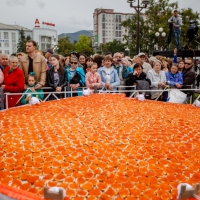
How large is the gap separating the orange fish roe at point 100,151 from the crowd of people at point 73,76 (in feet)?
2.95

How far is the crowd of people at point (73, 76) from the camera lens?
4.79 meters

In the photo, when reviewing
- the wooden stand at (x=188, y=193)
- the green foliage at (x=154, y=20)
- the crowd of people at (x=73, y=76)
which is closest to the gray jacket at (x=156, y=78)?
the crowd of people at (x=73, y=76)

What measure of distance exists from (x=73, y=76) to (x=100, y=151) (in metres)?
3.65

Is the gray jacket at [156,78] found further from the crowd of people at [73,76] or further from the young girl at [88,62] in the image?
the young girl at [88,62]

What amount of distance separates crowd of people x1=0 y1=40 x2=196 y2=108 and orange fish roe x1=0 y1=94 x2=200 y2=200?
0.90 m

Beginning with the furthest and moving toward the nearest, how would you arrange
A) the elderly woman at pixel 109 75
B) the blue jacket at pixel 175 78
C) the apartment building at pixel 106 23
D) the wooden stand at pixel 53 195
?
the apartment building at pixel 106 23, the blue jacket at pixel 175 78, the elderly woman at pixel 109 75, the wooden stand at pixel 53 195

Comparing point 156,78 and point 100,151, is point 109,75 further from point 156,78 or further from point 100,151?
point 100,151

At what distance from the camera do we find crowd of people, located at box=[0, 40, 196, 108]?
15.7ft

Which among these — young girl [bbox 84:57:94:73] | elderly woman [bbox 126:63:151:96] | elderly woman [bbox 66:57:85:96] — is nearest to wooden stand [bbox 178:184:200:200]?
elderly woman [bbox 126:63:151:96]

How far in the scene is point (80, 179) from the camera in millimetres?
1895

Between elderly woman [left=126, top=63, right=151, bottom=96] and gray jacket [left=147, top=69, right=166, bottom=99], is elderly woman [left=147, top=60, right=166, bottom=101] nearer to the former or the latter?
gray jacket [left=147, top=69, right=166, bottom=99]

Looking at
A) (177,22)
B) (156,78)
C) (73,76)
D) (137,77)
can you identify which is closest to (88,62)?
(73,76)

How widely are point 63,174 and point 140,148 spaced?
0.96 m

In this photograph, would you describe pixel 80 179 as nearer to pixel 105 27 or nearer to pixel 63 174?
pixel 63 174
